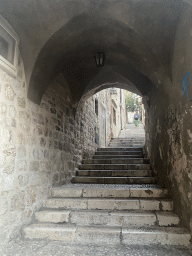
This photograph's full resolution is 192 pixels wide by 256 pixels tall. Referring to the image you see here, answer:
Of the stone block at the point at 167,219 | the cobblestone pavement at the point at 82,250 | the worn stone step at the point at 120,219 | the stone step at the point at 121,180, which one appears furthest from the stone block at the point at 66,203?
the stone step at the point at 121,180

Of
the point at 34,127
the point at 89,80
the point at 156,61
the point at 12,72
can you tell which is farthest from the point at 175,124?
the point at 89,80

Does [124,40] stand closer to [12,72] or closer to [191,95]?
[191,95]

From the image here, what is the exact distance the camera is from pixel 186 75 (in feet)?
8.14

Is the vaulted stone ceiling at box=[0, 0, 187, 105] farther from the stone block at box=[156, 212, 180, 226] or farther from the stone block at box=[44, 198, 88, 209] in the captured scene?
the stone block at box=[156, 212, 180, 226]

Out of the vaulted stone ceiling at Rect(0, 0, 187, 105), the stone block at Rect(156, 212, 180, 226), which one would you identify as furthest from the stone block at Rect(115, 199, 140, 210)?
the vaulted stone ceiling at Rect(0, 0, 187, 105)

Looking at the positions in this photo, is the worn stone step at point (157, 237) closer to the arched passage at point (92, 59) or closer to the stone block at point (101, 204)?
the arched passage at point (92, 59)

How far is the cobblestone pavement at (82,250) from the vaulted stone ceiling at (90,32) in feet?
6.62

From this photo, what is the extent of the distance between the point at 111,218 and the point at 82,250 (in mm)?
644

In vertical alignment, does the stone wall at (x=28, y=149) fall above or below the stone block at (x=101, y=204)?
above

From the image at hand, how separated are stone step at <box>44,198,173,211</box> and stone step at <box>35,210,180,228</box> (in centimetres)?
16

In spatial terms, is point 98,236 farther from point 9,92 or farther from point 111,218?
point 9,92

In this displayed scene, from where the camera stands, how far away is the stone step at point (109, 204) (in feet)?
10.3

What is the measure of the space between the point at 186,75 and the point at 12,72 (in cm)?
216

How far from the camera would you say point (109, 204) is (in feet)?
10.6
